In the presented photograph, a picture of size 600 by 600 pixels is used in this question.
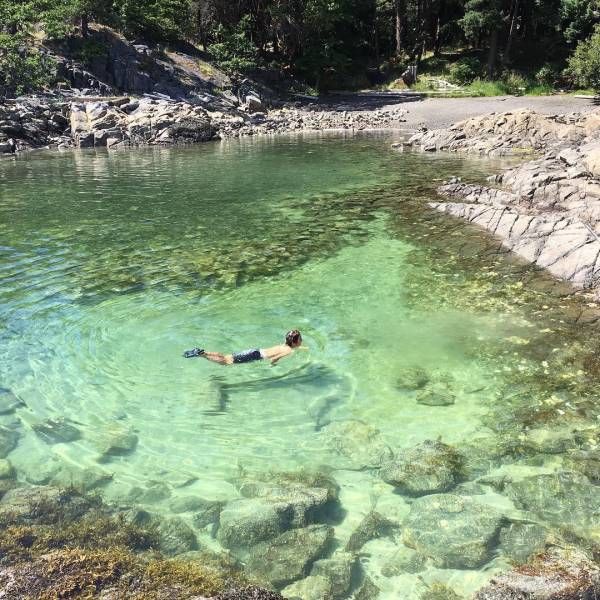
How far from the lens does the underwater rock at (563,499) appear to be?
6.45 metres

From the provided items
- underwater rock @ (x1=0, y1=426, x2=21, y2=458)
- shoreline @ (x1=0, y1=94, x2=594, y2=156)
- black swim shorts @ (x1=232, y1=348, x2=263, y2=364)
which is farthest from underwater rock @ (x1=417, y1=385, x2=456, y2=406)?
shoreline @ (x1=0, y1=94, x2=594, y2=156)

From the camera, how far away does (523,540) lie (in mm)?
6207

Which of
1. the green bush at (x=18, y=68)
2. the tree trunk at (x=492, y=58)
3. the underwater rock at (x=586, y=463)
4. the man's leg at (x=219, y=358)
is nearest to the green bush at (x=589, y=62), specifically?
the tree trunk at (x=492, y=58)

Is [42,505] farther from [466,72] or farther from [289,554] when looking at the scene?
[466,72]

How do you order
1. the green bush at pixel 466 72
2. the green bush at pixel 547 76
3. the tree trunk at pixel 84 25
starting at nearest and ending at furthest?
the tree trunk at pixel 84 25, the green bush at pixel 547 76, the green bush at pixel 466 72

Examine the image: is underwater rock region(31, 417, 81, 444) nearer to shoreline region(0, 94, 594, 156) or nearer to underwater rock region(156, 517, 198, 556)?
underwater rock region(156, 517, 198, 556)

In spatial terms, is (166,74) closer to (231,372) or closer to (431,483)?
(231,372)

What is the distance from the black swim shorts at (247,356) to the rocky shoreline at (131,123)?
37907 mm

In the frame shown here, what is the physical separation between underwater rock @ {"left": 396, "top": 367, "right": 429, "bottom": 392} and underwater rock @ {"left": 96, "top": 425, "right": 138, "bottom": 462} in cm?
456

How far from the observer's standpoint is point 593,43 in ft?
157

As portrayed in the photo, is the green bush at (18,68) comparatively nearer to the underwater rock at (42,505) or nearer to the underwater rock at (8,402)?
the underwater rock at (8,402)

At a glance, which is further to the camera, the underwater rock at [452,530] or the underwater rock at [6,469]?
the underwater rock at [6,469]

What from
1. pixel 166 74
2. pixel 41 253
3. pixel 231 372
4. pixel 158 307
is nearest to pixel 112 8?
pixel 166 74

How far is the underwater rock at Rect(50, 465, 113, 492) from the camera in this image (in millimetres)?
7231
